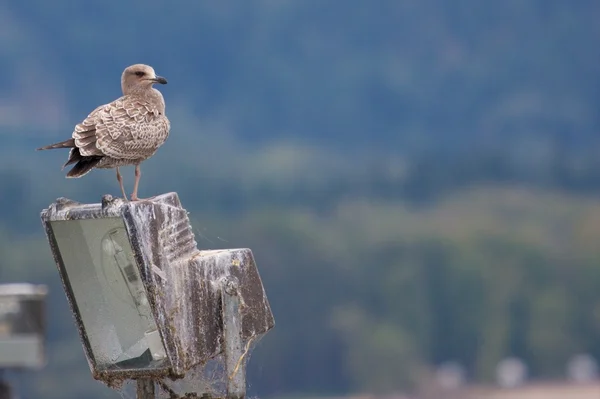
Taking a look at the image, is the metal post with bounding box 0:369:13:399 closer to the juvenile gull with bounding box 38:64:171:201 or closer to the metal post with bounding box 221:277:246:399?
the juvenile gull with bounding box 38:64:171:201

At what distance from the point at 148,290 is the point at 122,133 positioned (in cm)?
157

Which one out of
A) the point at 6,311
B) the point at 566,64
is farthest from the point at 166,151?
the point at 6,311

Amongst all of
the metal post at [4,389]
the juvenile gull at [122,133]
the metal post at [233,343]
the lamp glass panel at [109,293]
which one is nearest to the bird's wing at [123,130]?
the juvenile gull at [122,133]

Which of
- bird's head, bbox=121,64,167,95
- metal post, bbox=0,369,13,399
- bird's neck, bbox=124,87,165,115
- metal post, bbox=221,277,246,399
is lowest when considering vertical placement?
metal post, bbox=0,369,13,399

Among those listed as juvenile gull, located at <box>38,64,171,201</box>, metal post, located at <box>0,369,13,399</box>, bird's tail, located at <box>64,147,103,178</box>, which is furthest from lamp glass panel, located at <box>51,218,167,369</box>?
metal post, located at <box>0,369,13,399</box>

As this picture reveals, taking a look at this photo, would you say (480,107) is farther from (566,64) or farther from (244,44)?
(244,44)

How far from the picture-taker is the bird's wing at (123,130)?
6.96 metres

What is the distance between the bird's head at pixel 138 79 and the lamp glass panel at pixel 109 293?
1960 mm

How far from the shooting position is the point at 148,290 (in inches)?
226

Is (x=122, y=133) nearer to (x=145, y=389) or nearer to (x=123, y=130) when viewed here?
(x=123, y=130)

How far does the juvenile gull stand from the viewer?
22.7ft

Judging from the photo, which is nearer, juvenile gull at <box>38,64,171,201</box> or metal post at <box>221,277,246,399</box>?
metal post at <box>221,277,246,399</box>

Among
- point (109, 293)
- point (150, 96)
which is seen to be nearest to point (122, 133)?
point (150, 96)

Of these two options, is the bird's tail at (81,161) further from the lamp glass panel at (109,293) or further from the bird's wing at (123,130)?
the lamp glass panel at (109,293)
